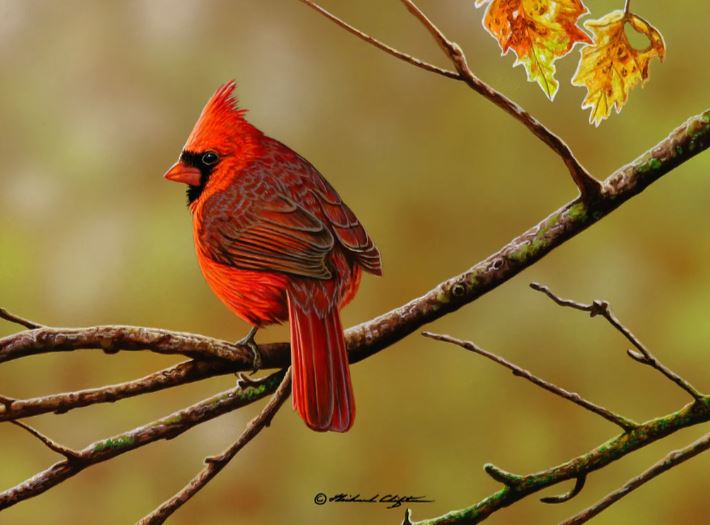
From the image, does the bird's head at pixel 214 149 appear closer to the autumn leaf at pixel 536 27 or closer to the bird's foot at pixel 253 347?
the bird's foot at pixel 253 347

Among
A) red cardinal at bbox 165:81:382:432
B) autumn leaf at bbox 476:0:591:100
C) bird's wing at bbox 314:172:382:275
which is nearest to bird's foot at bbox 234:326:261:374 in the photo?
red cardinal at bbox 165:81:382:432

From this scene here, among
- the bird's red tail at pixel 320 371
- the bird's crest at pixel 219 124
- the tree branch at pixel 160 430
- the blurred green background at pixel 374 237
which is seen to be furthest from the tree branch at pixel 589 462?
the bird's crest at pixel 219 124

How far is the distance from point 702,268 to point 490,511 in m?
0.74

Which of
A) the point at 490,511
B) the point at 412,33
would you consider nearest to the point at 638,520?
the point at 490,511

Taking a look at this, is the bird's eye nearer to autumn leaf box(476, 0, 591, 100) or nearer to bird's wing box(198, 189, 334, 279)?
bird's wing box(198, 189, 334, 279)

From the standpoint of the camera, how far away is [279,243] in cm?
162

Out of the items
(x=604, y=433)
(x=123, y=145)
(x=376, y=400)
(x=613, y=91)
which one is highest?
(x=123, y=145)

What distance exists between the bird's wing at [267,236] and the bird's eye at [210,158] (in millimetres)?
76

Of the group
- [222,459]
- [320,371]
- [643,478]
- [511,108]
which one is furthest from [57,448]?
[643,478]

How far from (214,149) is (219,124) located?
55 millimetres

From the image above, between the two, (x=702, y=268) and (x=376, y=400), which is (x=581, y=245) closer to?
(x=702, y=268)

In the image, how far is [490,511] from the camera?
1.63 m
